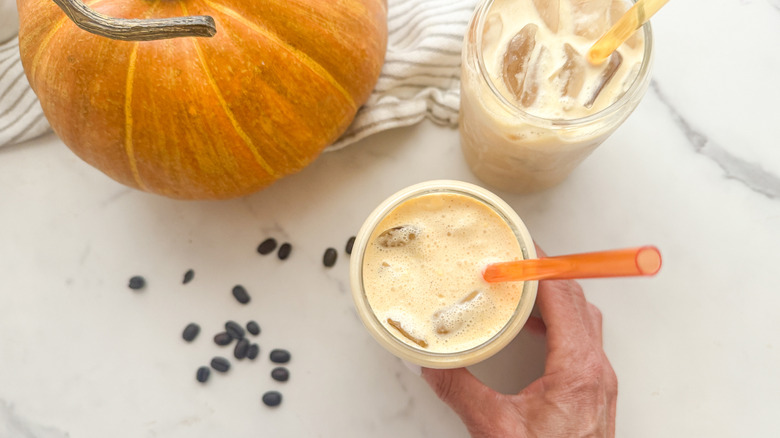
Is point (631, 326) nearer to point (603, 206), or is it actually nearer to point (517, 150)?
point (603, 206)

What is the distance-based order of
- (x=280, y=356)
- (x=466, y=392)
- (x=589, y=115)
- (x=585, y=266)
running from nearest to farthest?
(x=585, y=266) → (x=589, y=115) → (x=466, y=392) → (x=280, y=356)

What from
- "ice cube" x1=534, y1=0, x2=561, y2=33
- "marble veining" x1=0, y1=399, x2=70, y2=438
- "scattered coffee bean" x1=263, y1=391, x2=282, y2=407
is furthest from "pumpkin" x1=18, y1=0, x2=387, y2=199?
"marble veining" x1=0, y1=399, x2=70, y2=438

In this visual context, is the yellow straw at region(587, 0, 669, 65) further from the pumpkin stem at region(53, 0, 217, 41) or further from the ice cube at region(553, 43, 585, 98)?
the pumpkin stem at region(53, 0, 217, 41)

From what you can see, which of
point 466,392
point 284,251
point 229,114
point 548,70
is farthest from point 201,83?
point 466,392

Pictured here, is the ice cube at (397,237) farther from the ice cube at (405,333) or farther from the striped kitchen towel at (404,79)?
the striped kitchen towel at (404,79)

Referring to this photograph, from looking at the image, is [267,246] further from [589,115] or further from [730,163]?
[730,163]

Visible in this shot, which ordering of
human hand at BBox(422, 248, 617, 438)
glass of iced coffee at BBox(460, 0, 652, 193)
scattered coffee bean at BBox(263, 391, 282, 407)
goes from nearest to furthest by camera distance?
1. glass of iced coffee at BBox(460, 0, 652, 193)
2. human hand at BBox(422, 248, 617, 438)
3. scattered coffee bean at BBox(263, 391, 282, 407)
